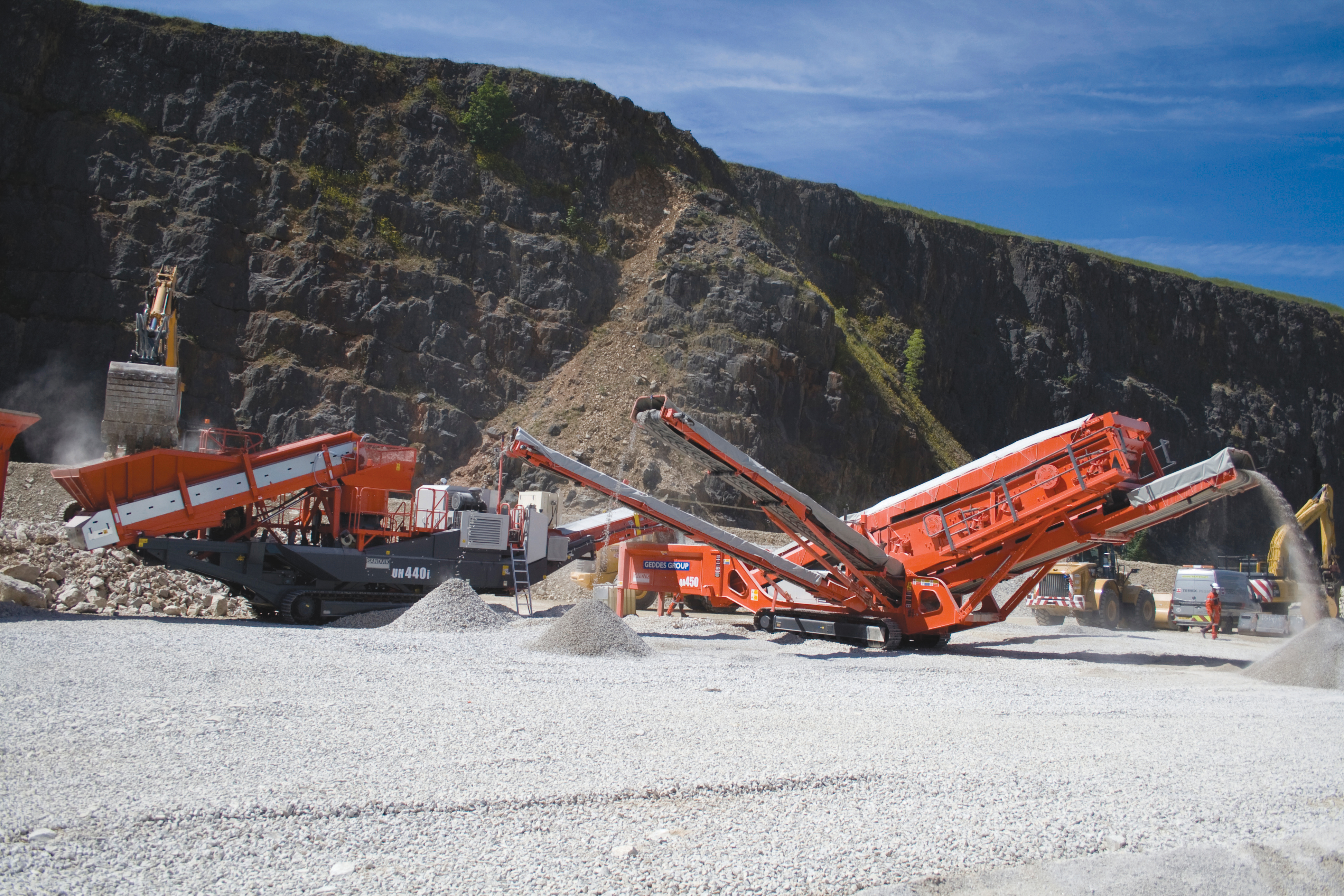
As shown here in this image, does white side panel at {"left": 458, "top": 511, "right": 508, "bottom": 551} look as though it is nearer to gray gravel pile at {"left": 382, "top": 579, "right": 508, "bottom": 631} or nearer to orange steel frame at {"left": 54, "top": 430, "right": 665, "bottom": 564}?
orange steel frame at {"left": 54, "top": 430, "right": 665, "bottom": 564}

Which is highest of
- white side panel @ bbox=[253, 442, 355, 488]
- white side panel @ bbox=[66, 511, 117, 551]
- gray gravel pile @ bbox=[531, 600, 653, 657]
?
white side panel @ bbox=[253, 442, 355, 488]

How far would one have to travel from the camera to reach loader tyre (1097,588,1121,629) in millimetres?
22672

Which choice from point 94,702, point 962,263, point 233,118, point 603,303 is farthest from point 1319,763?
point 962,263

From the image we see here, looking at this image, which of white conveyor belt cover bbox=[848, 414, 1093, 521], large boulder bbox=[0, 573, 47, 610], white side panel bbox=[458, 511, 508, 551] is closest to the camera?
white conveyor belt cover bbox=[848, 414, 1093, 521]

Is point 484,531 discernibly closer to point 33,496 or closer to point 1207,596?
point 33,496

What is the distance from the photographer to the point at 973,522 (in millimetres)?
13875

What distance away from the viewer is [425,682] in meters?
8.37

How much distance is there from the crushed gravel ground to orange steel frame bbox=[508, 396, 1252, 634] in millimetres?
3814

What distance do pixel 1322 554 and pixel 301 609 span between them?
84.2ft

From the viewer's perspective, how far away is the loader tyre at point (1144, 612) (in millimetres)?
23531

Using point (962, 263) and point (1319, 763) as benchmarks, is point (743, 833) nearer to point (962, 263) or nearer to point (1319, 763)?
point (1319, 763)

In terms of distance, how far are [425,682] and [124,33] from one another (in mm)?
41744

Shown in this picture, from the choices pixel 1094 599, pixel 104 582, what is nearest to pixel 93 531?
pixel 104 582

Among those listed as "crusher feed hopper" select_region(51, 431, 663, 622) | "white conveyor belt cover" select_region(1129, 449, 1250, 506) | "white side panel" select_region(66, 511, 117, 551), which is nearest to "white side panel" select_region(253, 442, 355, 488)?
"crusher feed hopper" select_region(51, 431, 663, 622)
